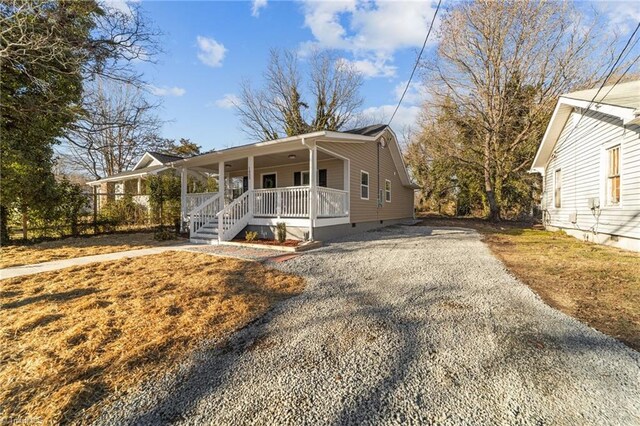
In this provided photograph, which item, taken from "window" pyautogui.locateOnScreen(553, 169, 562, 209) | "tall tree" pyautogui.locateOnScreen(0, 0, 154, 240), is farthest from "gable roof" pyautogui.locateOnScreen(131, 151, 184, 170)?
"window" pyautogui.locateOnScreen(553, 169, 562, 209)

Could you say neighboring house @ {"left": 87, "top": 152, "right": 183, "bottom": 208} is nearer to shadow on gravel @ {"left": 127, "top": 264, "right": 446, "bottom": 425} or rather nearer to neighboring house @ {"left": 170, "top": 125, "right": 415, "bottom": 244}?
neighboring house @ {"left": 170, "top": 125, "right": 415, "bottom": 244}

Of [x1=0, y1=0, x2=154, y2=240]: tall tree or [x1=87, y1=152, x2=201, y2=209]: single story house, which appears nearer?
[x1=0, y1=0, x2=154, y2=240]: tall tree

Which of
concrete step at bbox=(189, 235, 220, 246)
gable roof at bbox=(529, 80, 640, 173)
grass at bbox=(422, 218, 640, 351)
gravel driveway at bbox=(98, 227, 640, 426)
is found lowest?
gravel driveway at bbox=(98, 227, 640, 426)

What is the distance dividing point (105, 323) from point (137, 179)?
61.2 ft

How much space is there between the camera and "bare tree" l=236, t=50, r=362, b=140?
24.1 m

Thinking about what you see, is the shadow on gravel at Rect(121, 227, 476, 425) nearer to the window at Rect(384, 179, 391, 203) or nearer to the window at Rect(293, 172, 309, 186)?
the window at Rect(293, 172, 309, 186)

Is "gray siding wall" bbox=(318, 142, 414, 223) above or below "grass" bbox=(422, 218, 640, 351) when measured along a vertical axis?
above

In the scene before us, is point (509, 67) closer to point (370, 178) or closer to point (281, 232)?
point (370, 178)

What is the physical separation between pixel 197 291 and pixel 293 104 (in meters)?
23.2

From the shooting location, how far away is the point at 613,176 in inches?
300

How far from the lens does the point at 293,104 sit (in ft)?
80.7

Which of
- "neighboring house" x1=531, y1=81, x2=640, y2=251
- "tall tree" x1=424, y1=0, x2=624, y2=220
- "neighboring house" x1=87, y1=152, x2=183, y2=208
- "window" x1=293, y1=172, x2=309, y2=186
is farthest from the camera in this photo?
"neighboring house" x1=87, y1=152, x2=183, y2=208

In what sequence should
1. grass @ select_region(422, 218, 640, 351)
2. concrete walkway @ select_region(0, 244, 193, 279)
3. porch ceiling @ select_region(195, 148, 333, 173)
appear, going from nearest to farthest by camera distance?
1. grass @ select_region(422, 218, 640, 351)
2. concrete walkway @ select_region(0, 244, 193, 279)
3. porch ceiling @ select_region(195, 148, 333, 173)

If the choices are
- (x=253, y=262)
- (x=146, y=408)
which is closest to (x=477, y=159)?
(x=253, y=262)
